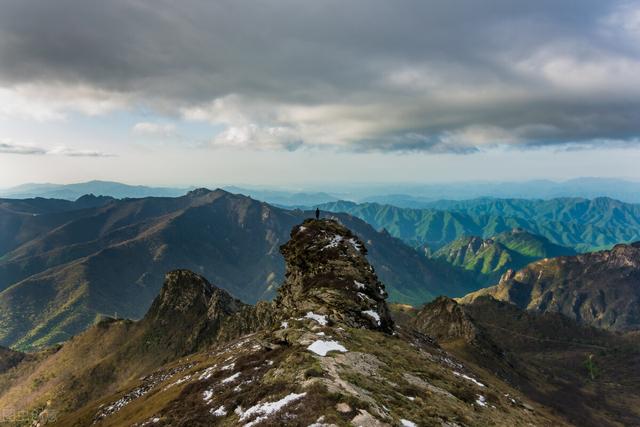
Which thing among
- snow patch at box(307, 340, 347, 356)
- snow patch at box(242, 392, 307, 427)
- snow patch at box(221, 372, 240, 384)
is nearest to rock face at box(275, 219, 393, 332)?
snow patch at box(307, 340, 347, 356)

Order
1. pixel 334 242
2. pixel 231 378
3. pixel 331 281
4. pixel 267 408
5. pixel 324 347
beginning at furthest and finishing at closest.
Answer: pixel 334 242
pixel 331 281
pixel 231 378
pixel 324 347
pixel 267 408

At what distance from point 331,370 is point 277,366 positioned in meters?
7.01

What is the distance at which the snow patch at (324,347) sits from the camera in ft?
135

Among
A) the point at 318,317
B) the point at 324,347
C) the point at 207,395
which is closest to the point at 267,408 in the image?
the point at 324,347

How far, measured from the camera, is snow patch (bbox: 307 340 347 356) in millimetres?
41066

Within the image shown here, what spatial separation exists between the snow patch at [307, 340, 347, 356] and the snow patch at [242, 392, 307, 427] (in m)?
10.2

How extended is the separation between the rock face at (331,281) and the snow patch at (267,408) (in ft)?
91.1

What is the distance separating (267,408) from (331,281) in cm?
4590

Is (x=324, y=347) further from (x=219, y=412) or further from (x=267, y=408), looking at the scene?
(x=267, y=408)

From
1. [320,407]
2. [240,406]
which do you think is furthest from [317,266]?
[320,407]

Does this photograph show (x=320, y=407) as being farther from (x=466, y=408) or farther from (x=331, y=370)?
(x=466, y=408)

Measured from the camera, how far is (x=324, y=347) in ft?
141

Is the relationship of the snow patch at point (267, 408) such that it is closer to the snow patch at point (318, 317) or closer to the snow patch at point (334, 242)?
the snow patch at point (318, 317)

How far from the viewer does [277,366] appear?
39.2m
